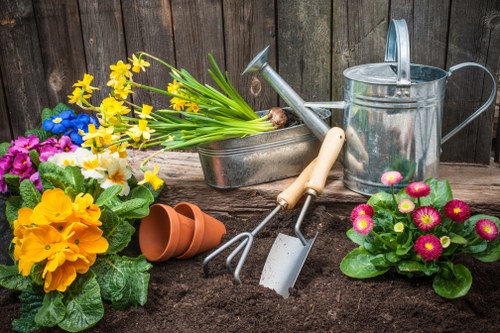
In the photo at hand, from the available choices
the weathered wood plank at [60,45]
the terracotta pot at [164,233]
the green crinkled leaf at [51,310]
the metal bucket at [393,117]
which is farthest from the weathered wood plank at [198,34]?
the green crinkled leaf at [51,310]

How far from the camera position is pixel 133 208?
189 centimetres

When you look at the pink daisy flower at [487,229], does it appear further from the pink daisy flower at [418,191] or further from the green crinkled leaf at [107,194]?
the green crinkled leaf at [107,194]

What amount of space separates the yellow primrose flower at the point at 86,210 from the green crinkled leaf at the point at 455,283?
1007mm

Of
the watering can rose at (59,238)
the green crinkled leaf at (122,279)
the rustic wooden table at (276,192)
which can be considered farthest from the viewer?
the rustic wooden table at (276,192)

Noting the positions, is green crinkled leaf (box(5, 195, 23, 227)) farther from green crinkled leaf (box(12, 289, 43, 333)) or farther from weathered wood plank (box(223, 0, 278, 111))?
weathered wood plank (box(223, 0, 278, 111))

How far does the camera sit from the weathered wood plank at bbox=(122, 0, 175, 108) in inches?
95.3

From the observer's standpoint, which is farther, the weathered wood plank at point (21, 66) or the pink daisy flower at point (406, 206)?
the weathered wood plank at point (21, 66)

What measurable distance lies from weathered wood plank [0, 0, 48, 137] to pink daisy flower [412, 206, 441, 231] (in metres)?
1.76

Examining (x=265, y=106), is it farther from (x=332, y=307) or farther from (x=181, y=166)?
(x=332, y=307)

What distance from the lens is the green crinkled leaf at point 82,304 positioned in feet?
5.45

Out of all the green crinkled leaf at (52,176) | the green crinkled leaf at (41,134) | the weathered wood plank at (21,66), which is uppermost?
the weathered wood plank at (21,66)

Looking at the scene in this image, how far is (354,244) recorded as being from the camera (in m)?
2.04

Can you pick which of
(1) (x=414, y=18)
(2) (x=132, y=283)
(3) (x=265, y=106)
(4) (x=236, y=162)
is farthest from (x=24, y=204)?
(1) (x=414, y=18)

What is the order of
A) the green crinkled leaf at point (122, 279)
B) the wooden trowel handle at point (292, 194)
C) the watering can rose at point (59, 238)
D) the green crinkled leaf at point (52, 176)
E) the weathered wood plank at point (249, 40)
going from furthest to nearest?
the weathered wood plank at point (249, 40) < the wooden trowel handle at point (292, 194) < the green crinkled leaf at point (52, 176) < the green crinkled leaf at point (122, 279) < the watering can rose at point (59, 238)
